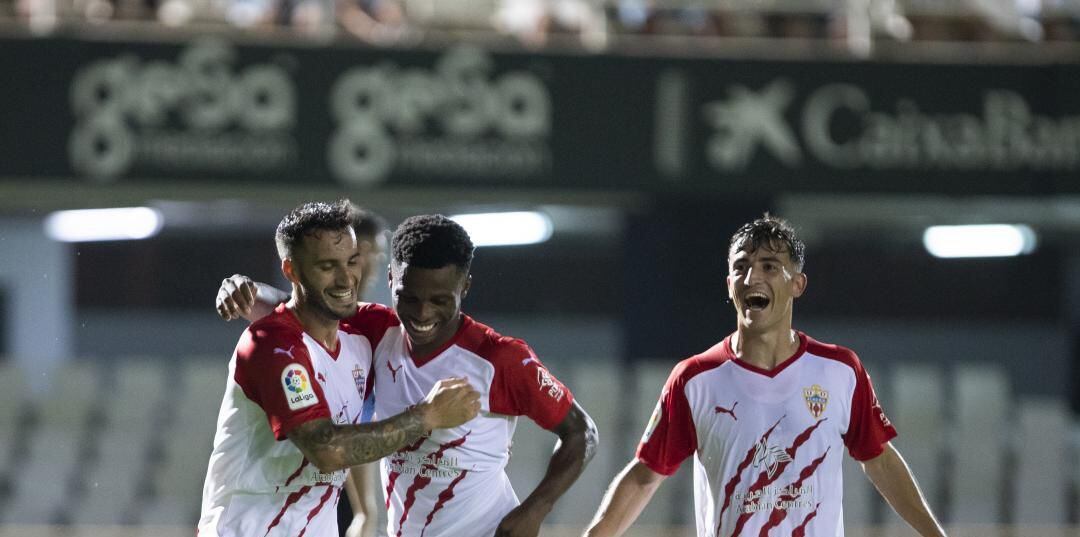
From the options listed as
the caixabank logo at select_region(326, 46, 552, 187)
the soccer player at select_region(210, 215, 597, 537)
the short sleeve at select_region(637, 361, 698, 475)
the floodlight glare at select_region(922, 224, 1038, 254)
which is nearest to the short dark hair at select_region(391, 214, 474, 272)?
the soccer player at select_region(210, 215, 597, 537)

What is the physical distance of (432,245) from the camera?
14.1ft

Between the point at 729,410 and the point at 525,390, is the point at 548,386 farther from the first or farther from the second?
the point at 729,410

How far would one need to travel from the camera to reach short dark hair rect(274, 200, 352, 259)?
431 cm

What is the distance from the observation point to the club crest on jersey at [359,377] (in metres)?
4.48

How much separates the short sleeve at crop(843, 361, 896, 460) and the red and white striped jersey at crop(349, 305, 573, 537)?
0.87 m

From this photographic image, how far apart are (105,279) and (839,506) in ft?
40.5

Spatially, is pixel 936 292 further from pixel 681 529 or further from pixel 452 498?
pixel 452 498

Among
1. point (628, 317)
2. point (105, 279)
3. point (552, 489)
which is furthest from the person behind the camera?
point (105, 279)

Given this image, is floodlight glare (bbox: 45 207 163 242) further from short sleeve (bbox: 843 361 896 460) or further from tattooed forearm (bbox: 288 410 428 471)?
short sleeve (bbox: 843 361 896 460)

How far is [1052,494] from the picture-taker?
1155 centimetres

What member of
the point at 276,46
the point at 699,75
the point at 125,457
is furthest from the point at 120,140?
the point at 699,75

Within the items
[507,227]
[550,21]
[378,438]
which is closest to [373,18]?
[550,21]

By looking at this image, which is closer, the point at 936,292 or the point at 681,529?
the point at 681,529

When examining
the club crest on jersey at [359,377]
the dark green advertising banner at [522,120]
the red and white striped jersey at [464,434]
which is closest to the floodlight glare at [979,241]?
the dark green advertising banner at [522,120]
